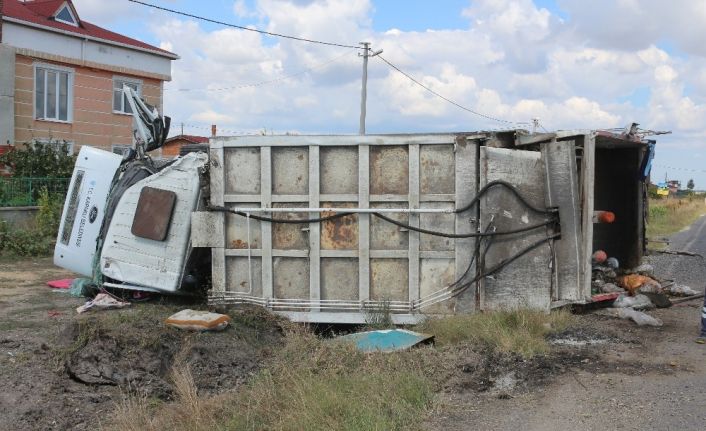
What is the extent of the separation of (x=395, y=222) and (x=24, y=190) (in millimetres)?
12373

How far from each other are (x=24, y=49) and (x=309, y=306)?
17.6 metres

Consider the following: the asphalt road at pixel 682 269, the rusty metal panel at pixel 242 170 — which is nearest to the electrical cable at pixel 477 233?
the rusty metal panel at pixel 242 170

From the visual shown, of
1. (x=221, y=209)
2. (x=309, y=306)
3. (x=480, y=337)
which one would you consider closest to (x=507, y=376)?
(x=480, y=337)

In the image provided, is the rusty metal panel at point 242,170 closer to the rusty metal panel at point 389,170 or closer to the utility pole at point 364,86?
the rusty metal panel at point 389,170

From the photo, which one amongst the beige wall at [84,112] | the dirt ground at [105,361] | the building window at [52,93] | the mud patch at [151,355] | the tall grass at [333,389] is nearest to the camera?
the tall grass at [333,389]

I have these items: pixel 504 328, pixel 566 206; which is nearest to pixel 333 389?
pixel 504 328

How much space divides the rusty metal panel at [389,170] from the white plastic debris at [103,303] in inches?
118

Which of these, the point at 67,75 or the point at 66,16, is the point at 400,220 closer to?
the point at 67,75

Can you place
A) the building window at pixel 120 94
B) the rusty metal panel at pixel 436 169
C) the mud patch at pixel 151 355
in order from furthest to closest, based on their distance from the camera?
the building window at pixel 120 94 < the rusty metal panel at pixel 436 169 < the mud patch at pixel 151 355

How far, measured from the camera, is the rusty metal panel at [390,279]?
22.7 ft

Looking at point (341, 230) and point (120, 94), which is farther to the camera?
point (120, 94)

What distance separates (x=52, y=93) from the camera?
2217cm

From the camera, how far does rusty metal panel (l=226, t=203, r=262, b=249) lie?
7.04 m

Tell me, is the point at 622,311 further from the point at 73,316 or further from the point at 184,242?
the point at 73,316
